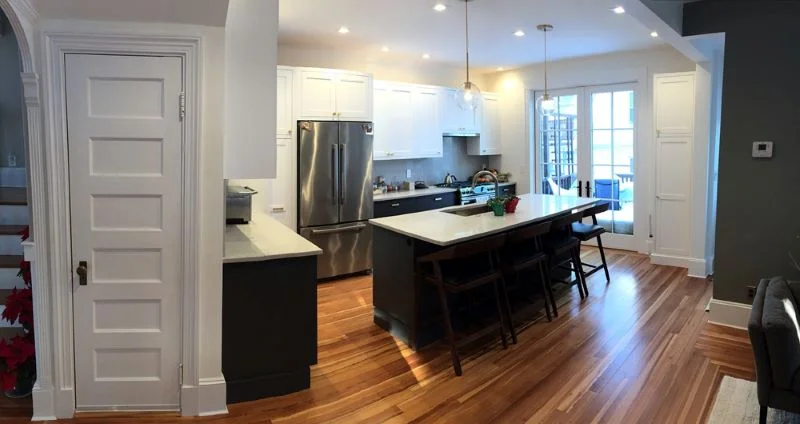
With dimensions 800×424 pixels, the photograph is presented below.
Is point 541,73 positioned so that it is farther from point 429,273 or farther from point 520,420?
point 520,420

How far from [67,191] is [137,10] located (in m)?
0.99

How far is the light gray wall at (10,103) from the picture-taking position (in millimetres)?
4449

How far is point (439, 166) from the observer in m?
7.65

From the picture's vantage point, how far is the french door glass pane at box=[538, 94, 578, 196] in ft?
24.7

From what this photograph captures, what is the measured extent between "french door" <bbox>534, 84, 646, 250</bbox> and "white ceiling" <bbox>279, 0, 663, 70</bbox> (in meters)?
0.70

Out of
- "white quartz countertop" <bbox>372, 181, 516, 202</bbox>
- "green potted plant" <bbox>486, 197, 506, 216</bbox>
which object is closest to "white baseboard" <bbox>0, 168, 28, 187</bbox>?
"white quartz countertop" <bbox>372, 181, 516, 202</bbox>

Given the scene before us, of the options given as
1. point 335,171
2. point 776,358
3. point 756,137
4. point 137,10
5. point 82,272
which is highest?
point 137,10

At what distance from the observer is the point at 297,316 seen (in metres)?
3.15

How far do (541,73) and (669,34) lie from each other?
10.9 ft

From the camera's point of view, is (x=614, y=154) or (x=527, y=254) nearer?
(x=527, y=254)

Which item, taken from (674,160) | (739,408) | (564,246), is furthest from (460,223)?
(674,160)

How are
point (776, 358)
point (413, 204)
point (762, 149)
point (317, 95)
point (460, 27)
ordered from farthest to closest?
1. point (413, 204)
2. point (317, 95)
3. point (460, 27)
4. point (762, 149)
5. point (776, 358)

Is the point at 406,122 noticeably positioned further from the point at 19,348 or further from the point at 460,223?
the point at 19,348

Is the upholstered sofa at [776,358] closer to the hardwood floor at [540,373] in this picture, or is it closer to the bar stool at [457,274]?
the hardwood floor at [540,373]
